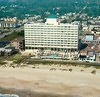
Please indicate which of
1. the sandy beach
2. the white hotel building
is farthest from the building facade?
the sandy beach

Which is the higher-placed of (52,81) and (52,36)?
(52,36)

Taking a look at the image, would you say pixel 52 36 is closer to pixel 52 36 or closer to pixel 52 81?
pixel 52 36

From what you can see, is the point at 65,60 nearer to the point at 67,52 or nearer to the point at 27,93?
the point at 67,52

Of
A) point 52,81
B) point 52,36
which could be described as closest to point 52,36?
point 52,36

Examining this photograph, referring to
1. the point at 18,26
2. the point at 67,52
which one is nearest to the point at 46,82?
the point at 67,52

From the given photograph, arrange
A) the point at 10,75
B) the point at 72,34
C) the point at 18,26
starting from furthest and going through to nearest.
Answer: the point at 18,26, the point at 72,34, the point at 10,75

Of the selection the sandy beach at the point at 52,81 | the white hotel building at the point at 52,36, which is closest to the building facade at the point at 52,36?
the white hotel building at the point at 52,36

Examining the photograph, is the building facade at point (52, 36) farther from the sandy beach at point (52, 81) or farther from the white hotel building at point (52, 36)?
the sandy beach at point (52, 81)
